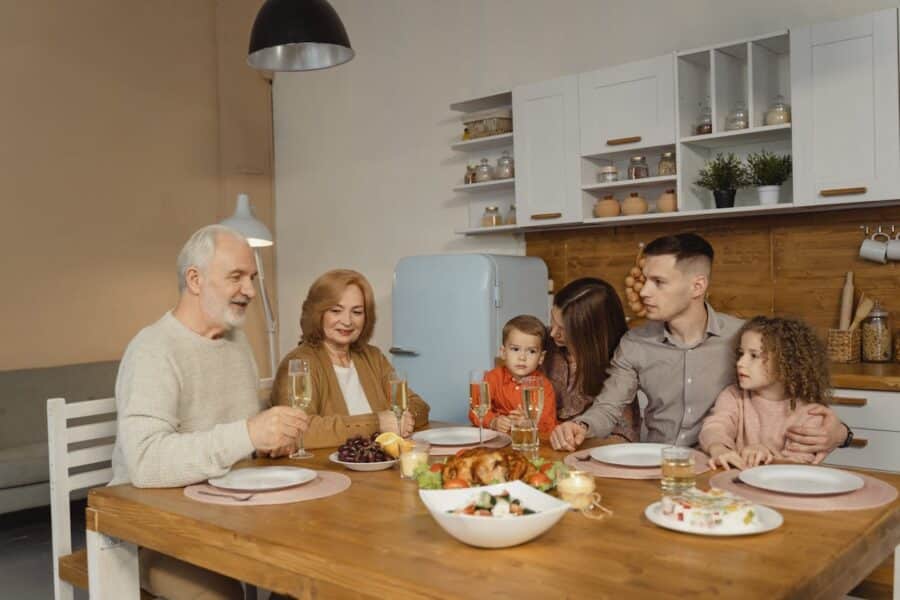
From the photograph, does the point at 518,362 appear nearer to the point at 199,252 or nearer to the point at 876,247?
the point at 199,252

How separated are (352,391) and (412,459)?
2.71 feet

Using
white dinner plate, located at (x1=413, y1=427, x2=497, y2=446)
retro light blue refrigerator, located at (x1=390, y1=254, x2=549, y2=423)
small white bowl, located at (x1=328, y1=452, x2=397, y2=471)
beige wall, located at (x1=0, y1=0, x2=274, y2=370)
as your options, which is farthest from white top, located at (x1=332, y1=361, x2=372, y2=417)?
beige wall, located at (x1=0, y1=0, x2=274, y2=370)

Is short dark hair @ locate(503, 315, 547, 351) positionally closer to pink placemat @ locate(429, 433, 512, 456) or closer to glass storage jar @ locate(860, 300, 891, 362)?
pink placemat @ locate(429, 433, 512, 456)

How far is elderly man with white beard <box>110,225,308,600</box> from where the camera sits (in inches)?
70.8

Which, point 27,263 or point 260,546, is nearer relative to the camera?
point 260,546

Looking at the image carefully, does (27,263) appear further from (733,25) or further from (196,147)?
(733,25)

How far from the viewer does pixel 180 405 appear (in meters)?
2.05

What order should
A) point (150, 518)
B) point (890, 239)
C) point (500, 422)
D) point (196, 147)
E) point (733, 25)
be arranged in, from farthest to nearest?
point (196, 147), point (733, 25), point (890, 239), point (500, 422), point (150, 518)

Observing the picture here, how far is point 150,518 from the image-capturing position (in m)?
1.65

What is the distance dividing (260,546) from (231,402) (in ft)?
2.70

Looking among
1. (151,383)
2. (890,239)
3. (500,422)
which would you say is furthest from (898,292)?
(151,383)

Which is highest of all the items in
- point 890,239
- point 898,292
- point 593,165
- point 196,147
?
point 196,147

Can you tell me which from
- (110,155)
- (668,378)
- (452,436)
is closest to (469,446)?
(452,436)

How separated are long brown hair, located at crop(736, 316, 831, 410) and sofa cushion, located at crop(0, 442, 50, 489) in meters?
3.31
